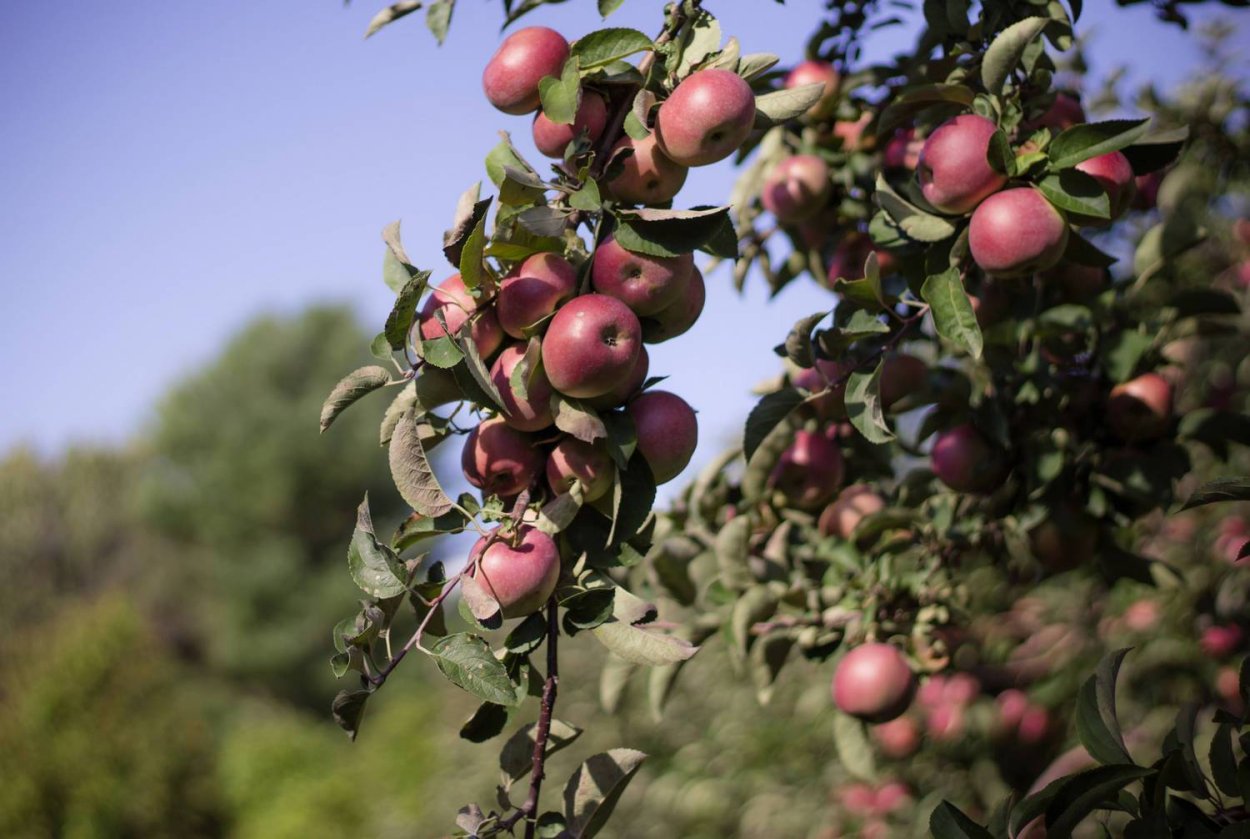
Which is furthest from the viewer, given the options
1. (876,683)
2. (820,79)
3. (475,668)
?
(820,79)

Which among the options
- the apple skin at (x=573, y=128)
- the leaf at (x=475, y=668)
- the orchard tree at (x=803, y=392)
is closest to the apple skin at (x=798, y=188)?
the orchard tree at (x=803, y=392)

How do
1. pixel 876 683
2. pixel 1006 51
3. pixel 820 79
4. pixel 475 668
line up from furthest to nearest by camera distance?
pixel 820 79 < pixel 876 683 < pixel 1006 51 < pixel 475 668

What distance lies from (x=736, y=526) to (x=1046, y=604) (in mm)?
1368

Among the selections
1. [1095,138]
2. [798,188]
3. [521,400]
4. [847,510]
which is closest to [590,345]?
[521,400]

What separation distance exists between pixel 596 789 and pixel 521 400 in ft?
0.93

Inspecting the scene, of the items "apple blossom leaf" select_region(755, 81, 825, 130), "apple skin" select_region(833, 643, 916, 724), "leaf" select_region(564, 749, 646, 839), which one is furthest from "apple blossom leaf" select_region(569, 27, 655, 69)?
"apple skin" select_region(833, 643, 916, 724)

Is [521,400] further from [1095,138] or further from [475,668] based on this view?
[1095,138]

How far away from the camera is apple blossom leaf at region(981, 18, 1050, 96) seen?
773 millimetres

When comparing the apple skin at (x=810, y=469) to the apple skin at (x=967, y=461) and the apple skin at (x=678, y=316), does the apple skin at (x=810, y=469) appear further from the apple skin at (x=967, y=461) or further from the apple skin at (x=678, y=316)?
the apple skin at (x=678, y=316)

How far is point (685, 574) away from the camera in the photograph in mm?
1187

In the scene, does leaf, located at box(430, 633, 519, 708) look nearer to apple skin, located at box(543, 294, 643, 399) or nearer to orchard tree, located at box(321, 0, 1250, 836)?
orchard tree, located at box(321, 0, 1250, 836)

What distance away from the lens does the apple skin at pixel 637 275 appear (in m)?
0.64

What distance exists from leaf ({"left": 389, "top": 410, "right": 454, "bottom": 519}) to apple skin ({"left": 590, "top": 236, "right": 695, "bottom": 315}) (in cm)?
15

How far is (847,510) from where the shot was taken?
4.11 feet
